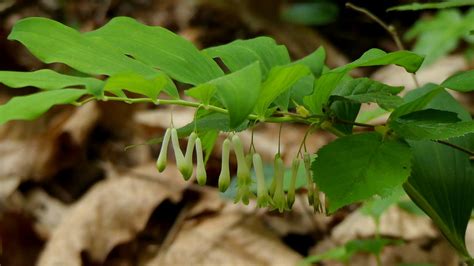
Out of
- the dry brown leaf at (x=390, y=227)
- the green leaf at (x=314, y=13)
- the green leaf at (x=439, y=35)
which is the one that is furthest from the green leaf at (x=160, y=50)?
the green leaf at (x=314, y=13)

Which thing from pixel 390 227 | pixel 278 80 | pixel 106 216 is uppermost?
pixel 278 80

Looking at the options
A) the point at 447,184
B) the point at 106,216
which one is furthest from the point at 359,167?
the point at 106,216

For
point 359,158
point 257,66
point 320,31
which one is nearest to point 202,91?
point 257,66

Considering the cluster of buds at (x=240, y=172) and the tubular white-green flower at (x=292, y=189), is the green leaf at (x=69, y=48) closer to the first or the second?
the cluster of buds at (x=240, y=172)

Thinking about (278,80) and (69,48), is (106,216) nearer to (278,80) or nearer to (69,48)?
(69,48)

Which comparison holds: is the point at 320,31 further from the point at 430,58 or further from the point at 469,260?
the point at 469,260

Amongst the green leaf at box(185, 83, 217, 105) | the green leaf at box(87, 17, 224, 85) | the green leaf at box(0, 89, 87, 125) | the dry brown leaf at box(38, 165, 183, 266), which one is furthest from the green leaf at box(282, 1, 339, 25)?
the green leaf at box(0, 89, 87, 125)
